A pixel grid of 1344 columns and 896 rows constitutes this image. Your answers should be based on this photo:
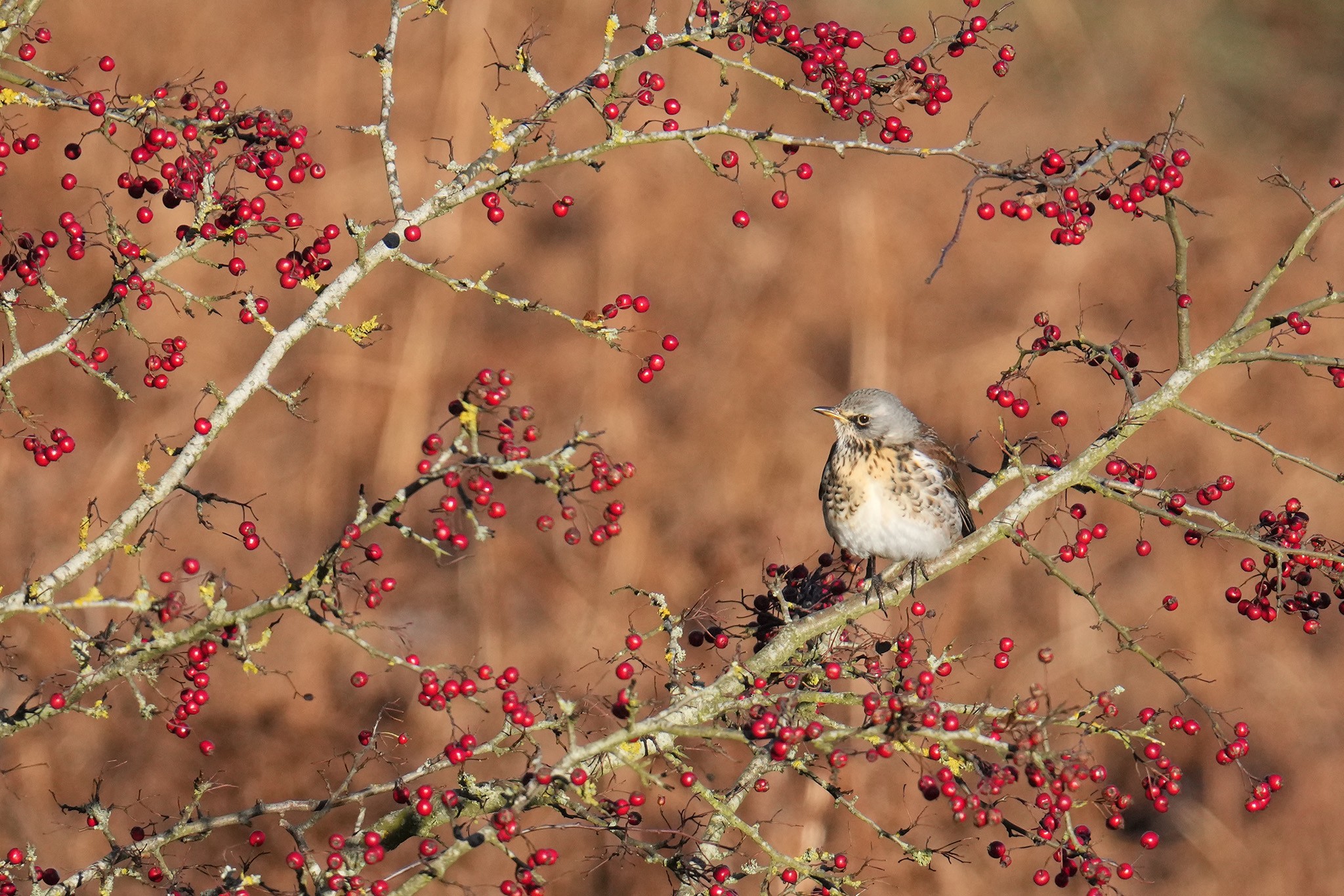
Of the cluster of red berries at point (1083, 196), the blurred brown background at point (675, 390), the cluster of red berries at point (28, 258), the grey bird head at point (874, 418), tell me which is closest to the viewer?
the cluster of red berries at point (1083, 196)

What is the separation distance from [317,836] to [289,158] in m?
6.39

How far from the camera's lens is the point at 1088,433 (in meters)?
13.8

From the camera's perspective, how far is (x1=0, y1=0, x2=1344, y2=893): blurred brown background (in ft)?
37.5

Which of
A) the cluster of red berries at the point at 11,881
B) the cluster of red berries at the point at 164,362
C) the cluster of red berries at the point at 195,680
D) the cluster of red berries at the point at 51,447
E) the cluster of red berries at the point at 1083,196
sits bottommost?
the cluster of red berries at the point at 11,881

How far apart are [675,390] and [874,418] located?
23.1 feet

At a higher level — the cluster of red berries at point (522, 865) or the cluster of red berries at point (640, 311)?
the cluster of red berries at point (640, 311)

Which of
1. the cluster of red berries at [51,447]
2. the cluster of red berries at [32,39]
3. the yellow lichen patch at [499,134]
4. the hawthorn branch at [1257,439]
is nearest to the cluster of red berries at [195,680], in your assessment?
the cluster of red berries at [51,447]

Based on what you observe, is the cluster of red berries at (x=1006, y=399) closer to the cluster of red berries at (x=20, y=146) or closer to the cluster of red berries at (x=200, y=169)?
the cluster of red berries at (x=200, y=169)

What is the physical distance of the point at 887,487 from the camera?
6.31 m

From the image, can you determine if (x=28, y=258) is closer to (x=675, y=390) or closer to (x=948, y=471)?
(x=948, y=471)

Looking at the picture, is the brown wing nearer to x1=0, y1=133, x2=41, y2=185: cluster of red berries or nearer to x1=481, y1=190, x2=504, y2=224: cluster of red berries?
x1=481, y1=190, x2=504, y2=224: cluster of red berries

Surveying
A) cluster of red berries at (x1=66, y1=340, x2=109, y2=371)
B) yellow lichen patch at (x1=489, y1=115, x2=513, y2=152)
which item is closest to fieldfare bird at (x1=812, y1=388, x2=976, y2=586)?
yellow lichen patch at (x1=489, y1=115, x2=513, y2=152)

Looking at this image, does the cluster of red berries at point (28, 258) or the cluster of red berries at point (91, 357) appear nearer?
the cluster of red berries at point (28, 258)

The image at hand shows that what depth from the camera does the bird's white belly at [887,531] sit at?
20.4 ft
